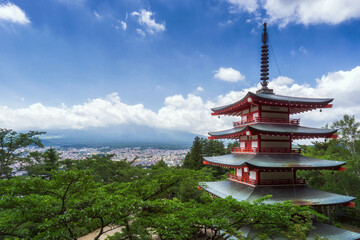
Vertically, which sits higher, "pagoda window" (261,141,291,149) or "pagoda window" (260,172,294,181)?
"pagoda window" (261,141,291,149)

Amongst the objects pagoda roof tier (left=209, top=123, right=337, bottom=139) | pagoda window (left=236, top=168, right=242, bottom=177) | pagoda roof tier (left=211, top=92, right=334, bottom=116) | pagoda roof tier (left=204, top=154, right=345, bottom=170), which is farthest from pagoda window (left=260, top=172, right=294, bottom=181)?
pagoda roof tier (left=211, top=92, right=334, bottom=116)

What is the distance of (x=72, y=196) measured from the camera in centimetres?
725

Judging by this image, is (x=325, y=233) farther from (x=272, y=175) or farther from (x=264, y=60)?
(x=264, y=60)

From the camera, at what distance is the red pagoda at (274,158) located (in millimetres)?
10359

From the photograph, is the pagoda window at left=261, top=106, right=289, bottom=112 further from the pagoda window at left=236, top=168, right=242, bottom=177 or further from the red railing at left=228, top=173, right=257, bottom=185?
the red railing at left=228, top=173, right=257, bottom=185

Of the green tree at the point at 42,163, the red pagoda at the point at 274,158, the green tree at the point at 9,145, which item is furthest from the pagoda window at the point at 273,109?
the green tree at the point at 9,145

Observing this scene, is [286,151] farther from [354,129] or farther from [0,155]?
[0,155]

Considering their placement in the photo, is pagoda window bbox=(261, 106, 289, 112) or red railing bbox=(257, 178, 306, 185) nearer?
red railing bbox=(257, 178, 306, 185)

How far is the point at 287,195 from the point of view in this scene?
34.8ft

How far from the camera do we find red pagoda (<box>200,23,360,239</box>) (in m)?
10.4

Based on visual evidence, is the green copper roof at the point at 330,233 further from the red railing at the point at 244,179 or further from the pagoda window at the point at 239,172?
the pagoda window at the point at 239,172

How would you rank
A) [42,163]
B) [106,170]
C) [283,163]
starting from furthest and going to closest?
[106,170] < [42,163] < [283,163]

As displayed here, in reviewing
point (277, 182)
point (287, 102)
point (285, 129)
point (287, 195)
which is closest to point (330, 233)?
point (287, 195)

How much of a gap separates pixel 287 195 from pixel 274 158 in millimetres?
A: 2175
